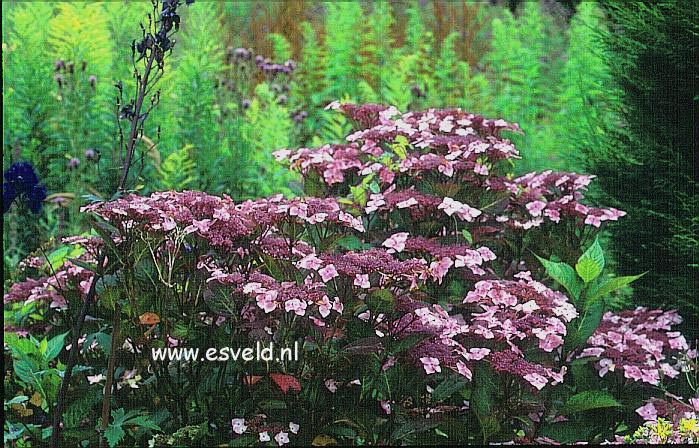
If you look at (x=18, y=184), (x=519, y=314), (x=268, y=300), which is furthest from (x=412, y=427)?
(x=18, y=184)

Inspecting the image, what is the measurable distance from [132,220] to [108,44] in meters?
3.57

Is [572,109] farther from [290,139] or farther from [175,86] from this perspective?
[175,86]

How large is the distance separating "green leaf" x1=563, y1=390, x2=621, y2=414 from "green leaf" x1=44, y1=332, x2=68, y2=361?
161 cm

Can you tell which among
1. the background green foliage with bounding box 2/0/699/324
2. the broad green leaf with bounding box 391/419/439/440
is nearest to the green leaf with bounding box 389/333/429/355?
the broad green leaf with bounding box 391/419/439/440

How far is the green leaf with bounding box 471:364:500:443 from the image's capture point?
2443 millimetres

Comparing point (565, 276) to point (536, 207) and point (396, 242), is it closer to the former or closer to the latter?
point (536, 207)

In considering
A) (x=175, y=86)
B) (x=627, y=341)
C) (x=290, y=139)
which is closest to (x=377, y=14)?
(x=290, y=139)

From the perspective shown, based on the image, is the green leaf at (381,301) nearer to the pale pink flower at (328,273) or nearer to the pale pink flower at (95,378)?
the pale pink flower at (328,273)

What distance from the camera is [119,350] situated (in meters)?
2.67

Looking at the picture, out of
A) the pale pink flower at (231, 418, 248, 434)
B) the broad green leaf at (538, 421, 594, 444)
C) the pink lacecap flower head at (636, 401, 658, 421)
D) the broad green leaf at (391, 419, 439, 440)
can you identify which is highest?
the pale pink flower at (231, 418, 248, 434)

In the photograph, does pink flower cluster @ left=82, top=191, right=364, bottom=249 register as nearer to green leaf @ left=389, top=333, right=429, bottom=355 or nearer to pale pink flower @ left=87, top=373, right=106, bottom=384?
green leaf @ left=389, top=333, right=429, bottom=355

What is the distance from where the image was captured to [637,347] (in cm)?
277

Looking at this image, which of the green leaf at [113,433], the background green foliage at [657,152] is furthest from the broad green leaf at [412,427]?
the background green foliage at [657,152]

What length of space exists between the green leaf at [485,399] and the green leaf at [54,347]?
1303 millimetres
